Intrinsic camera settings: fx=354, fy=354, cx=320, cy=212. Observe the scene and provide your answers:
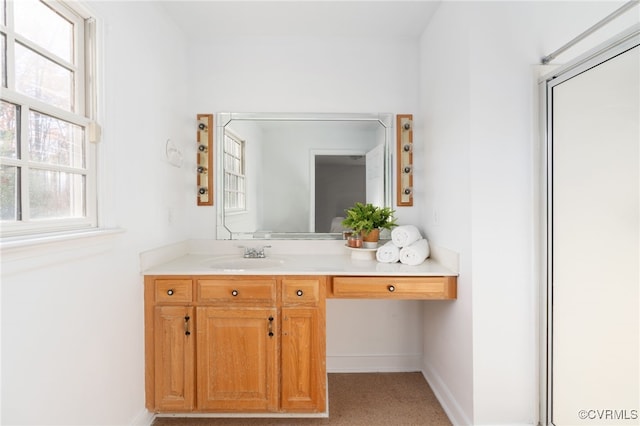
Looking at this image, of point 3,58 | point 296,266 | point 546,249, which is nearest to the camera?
point 3,58

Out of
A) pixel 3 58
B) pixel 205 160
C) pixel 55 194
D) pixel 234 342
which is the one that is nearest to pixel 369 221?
pixel 234 342

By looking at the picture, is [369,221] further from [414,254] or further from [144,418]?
[144,418]

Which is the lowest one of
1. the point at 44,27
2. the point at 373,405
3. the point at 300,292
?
the point at 373,405

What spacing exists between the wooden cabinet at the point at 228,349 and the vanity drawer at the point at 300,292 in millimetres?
45

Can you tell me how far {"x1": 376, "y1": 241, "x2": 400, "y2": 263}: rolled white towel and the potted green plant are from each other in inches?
4.6

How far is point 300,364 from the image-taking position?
190 cm

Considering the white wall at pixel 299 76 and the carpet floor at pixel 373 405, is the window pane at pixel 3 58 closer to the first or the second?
the white wall at pixel 299 76

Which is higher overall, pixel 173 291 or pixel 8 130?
pixel 8 130

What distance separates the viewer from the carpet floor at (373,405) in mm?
1979

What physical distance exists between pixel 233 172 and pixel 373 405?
5.87ft

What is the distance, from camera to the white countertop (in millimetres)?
1915

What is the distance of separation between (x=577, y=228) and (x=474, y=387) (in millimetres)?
902

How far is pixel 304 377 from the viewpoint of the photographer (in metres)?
1.90

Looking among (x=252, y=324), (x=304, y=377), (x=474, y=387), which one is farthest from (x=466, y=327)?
(x=252, y=324)
